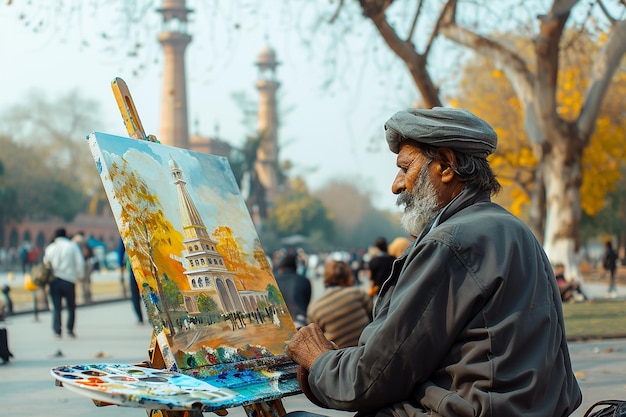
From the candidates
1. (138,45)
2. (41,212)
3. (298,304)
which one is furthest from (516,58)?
(41,212)

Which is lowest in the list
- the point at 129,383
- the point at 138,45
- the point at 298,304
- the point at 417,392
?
the point at 298,304

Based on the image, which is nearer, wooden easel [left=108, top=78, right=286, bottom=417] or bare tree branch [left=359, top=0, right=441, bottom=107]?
wooden easel [left=108, top=78, right=286, bottom=417]

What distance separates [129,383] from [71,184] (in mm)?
69769

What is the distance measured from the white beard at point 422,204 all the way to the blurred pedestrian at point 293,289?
6.08 metres

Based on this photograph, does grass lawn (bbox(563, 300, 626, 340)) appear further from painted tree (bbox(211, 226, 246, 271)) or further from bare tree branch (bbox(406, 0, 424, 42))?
painted tree (bbox(211, 226, 246, 271))

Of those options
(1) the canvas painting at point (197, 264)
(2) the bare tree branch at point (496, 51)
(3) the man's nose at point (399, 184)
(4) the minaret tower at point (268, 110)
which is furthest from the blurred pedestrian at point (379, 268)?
(4) the minaret tower at point (268, 110)

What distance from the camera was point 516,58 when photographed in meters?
17.2

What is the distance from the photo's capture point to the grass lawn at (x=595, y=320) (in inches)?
486

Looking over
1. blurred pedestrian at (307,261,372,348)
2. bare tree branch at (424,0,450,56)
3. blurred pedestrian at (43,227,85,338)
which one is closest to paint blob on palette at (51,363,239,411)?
blurred pedestrian at (307,261,372,348)

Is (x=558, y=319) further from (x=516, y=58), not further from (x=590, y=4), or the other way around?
(x=516, y=58)

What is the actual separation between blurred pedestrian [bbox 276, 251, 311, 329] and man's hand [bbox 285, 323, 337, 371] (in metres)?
5.94

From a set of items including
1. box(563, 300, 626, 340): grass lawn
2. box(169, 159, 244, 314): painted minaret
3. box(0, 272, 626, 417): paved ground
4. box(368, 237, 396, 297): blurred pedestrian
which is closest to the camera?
box(169, 159, 244, 314): painted minaret

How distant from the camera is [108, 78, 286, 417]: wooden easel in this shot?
3.08m

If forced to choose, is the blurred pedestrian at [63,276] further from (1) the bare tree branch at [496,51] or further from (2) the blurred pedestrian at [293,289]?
(1) the bare tree branch at [496,51]
